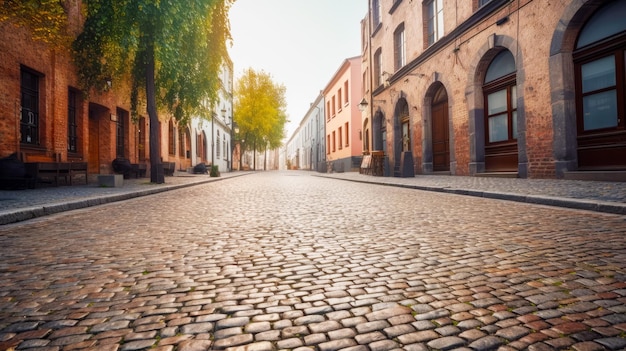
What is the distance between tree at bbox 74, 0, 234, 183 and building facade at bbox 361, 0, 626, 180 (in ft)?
28.2

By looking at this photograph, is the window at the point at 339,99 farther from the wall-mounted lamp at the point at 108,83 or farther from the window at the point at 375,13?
the wall-mounted lamp at the point at 108,83

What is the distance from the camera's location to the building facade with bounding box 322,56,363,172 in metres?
27.4

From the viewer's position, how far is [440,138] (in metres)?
15.5

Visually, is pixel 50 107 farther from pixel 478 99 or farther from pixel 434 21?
pixel 434 21

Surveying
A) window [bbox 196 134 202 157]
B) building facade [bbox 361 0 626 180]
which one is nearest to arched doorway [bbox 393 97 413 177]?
building facade [bbox 361 0 626 180]

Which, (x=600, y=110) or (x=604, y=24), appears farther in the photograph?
(x=600, y=110)

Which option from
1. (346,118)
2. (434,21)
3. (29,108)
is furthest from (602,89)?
(346,118)

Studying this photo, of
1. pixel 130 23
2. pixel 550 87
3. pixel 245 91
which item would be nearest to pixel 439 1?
pixel 550 87

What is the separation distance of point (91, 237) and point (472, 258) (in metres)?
3.81

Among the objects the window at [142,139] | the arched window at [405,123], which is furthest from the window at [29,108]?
the arched window at [405,123]

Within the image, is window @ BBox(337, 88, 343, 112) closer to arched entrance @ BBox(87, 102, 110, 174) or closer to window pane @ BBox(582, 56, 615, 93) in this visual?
arched entrance @ BBox(87, 102, 110, 174)

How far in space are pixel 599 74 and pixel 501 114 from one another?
3.38 meters

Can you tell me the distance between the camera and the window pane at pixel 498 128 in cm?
1153

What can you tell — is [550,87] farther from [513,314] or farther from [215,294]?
[215,294]
